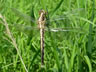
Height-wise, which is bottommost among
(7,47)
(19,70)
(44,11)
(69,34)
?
(19,70)

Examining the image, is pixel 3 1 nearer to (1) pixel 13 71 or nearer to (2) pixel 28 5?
(2) pixel 28 5

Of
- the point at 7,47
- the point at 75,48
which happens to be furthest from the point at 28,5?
the point at 75,48

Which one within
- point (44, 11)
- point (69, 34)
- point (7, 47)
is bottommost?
point (7, 47)

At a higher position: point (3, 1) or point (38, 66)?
point (3, 1)

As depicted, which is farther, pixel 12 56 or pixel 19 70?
pixel 12 56

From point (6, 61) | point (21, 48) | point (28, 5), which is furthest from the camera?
point (28, 5)

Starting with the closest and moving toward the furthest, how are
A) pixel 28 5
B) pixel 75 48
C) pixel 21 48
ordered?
1. pixel 75 48
2. pixel 21 48
3. pixel 28 5

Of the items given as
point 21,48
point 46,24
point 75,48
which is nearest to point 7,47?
point 21,48

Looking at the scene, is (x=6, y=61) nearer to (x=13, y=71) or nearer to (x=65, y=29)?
(x=13, y=71)

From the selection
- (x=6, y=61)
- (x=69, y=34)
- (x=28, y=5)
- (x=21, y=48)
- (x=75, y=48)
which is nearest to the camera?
(x=75, y=48)
